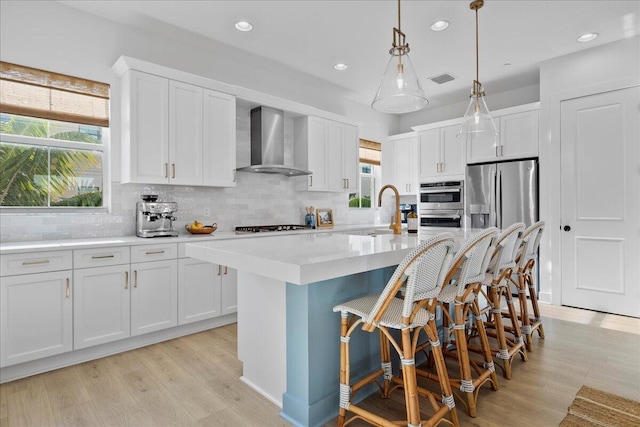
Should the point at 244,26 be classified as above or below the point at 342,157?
above

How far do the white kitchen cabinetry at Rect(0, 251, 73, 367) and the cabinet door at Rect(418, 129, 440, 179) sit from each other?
4.76 m

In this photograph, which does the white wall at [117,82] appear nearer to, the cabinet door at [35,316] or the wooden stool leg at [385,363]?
the cabinet door at [35,316]

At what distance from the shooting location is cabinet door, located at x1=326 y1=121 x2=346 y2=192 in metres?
5.00

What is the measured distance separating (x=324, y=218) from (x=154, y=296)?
269 cm

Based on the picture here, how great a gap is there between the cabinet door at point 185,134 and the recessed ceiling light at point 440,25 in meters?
2.43

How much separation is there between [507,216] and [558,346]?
1987 millimetres

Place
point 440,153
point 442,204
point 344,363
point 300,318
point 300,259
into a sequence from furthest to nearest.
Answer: point 440,153 < point 442,204 < point 300,318 < point 344,363 < point 300,259

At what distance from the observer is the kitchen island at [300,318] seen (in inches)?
63.7

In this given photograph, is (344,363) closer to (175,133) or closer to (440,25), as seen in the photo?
(175,133)

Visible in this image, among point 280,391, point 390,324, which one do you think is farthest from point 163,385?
point 390,324

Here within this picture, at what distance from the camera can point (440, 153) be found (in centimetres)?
541

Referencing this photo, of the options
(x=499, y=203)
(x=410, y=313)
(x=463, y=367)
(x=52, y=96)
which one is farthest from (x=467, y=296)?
(x=52, y=96)

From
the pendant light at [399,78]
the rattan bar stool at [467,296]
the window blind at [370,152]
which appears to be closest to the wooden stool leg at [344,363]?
the rattan bar stool at [467,296]

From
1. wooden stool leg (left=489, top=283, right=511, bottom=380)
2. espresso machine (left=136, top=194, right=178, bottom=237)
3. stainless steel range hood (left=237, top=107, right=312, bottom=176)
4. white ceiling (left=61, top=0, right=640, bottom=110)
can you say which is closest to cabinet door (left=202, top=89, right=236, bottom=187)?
stainless steel range hood (left=237, top=107, right=312, bottom=176)
